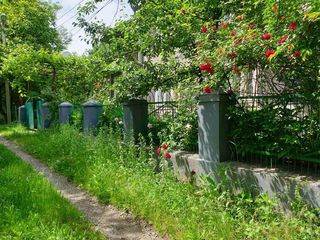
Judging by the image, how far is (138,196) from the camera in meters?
4.88

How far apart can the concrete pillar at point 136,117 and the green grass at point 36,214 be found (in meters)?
1.83

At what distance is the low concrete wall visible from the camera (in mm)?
3574

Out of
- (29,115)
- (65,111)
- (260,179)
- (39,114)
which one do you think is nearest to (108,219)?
(260,179)

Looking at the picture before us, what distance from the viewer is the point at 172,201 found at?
439 cm

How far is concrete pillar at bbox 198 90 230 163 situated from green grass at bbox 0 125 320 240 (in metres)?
0.46

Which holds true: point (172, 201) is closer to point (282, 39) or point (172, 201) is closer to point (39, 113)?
point (282, 39)

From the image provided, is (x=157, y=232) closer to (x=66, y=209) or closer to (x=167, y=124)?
(x=66, y=209)

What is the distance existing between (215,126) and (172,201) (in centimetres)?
111

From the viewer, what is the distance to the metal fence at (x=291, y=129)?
3902mm

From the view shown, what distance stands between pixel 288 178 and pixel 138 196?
6.54ft

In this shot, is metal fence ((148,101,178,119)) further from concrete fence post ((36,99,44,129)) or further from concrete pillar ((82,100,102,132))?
concrete fence post ((36,99,44,129))

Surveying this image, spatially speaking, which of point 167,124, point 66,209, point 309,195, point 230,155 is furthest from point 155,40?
point 309,195

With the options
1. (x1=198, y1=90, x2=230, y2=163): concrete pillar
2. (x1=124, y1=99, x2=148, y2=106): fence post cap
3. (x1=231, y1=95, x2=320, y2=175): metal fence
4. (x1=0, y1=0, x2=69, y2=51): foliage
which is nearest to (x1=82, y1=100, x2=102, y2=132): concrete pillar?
(x1=124, y1=99, x2=148, y2=106): fence post cap

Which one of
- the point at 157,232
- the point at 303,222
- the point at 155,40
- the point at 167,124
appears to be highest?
the point at 155,40
